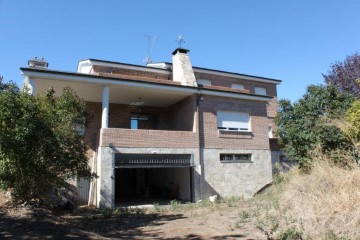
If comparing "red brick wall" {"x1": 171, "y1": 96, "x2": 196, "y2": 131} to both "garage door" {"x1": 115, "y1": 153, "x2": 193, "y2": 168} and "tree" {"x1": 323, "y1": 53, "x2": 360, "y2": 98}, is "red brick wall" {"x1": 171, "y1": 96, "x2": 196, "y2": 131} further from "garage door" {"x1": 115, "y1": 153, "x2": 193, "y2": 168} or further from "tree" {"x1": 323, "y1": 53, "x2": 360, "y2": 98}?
"tree" {"x1": 323, "y1": 53, "x2": 360, "y2": 98}

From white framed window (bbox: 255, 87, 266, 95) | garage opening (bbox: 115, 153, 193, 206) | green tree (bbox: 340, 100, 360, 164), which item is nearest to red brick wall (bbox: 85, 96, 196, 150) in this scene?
garage opening (bbox: 115, 153, 193, 206)

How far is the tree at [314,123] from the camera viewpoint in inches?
570

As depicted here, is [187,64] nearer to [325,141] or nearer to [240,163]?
[240,163]

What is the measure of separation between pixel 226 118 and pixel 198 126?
6.99 feet

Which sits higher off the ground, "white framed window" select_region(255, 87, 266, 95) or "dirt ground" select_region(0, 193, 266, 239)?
"white framed window" select_region(255, 87, 266, 95)

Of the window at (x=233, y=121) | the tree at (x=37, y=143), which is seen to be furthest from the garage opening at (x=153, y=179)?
the tree at (x=37, y=143)

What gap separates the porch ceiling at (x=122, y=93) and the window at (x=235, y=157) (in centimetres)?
396

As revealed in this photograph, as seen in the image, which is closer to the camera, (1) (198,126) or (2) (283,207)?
(2) (283,207)

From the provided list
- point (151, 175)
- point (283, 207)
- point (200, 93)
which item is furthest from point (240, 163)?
point (283, 207)

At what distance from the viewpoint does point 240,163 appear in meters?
19.1

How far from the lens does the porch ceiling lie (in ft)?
53.9

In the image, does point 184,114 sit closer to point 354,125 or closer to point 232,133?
point 232,133

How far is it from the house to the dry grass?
7237 millimetres

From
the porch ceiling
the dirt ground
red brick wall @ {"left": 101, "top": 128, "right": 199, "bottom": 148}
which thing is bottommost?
the dirt ground
